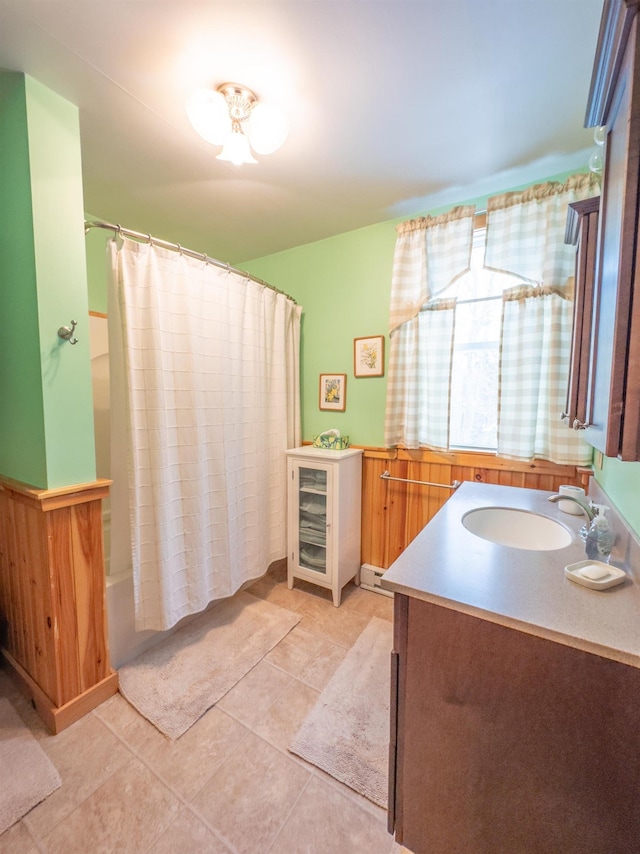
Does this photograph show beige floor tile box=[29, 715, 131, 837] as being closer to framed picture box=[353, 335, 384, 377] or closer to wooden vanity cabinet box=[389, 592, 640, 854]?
wooden vanity cabinet box=[389, 592, 640, 854]

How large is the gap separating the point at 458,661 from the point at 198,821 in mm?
1000

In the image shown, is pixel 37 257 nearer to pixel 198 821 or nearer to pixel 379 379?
pixel 379 379

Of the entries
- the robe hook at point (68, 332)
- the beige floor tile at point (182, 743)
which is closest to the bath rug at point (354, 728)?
the beige floor tile at point (182, 743)

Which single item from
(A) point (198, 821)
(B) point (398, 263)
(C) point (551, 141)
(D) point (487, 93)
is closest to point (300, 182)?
(B) point (398, 263)

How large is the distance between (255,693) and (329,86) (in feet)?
8.08

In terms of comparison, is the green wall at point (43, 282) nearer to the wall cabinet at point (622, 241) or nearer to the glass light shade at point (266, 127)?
the glass light shade at point (266, 127)

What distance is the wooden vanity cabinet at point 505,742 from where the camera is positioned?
0.61 m

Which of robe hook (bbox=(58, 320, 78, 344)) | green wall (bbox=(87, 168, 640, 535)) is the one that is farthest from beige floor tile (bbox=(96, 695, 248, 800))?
green wall (bbox=(87, 168, 640, 535))

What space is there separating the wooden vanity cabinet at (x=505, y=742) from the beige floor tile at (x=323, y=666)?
67cm

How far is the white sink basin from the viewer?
124 centimetres

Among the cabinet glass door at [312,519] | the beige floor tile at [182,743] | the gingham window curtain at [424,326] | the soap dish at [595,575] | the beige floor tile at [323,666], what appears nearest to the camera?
the soap dish at [595,575]

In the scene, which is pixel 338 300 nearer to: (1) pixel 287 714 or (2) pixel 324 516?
(2) pixel 324 516

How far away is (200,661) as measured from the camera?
5.16 ft

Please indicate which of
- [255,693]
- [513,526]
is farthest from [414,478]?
[255,693]
